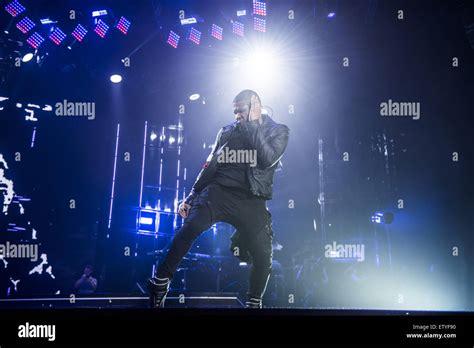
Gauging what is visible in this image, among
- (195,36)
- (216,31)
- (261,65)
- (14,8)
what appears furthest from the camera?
(261,65)

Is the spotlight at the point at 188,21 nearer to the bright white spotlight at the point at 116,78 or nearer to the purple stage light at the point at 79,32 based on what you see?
the purple stage light at the point at 79,32

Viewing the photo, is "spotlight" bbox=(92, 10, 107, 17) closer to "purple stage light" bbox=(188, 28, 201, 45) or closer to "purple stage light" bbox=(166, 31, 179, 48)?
"purple stage light" bbox=(166, 31, 179, 48)

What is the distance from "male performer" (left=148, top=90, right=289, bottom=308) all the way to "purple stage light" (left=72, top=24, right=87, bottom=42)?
4768mm

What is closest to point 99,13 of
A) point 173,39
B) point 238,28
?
point 173,39

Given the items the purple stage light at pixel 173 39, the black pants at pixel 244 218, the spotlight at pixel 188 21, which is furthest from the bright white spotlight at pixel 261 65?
the black pants at pixel 244 218

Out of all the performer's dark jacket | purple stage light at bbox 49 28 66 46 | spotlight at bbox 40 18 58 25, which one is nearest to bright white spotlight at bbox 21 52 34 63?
purple stage light at bbox 49 28 66 46

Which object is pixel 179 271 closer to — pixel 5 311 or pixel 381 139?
pixel 381 139

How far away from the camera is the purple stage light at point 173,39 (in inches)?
285

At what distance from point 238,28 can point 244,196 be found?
4545mm

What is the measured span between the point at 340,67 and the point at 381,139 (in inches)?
68.2

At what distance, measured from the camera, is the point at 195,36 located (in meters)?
7.17

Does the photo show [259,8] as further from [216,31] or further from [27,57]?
[27,57]

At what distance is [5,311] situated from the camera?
1.96 metres

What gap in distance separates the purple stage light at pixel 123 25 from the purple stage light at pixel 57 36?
1032mm
